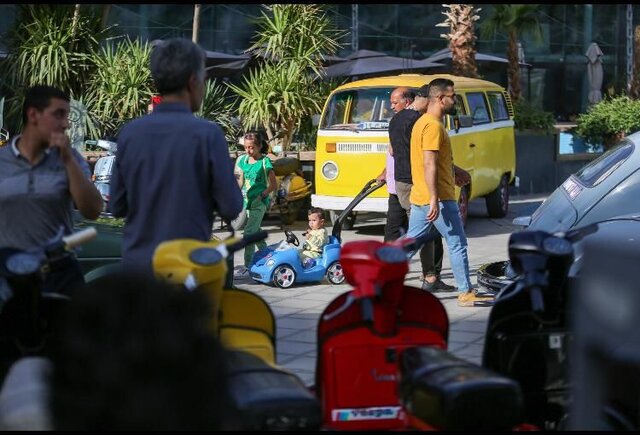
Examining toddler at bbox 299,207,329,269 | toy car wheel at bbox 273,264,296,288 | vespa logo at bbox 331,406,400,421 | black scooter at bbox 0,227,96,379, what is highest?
black scooter at bbox 0,227,96,379

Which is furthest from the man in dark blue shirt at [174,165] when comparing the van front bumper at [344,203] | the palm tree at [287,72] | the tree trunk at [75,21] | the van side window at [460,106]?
the tree trunk at [75,21]

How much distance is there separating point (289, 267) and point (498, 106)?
724cm

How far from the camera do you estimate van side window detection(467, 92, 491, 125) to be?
618 inches

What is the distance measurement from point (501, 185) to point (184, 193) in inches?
508

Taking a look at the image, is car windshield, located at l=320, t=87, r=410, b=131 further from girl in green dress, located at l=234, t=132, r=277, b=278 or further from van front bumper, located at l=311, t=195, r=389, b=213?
girl in green dress, located at l=234, t=132, r=277, b=278

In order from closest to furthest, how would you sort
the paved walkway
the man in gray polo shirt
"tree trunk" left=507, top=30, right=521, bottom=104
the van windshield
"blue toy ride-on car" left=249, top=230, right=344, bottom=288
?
the man in gray polo shirt < the paved walkway < "blue toy ride-on car" left=249, top=230, right=344, bottom=288 < the van windshield < "tree trunk" left=507, top=30, right=521, bottom=104

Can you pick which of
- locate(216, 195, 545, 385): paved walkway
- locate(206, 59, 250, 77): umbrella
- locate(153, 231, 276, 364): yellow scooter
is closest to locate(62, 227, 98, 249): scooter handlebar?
locate(153, 231, 276, 364): yellow scooter

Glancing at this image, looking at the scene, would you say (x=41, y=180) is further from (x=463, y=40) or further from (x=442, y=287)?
(x=463, y=40)

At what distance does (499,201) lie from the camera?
16469 mm

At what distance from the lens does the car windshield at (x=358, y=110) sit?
1452cm

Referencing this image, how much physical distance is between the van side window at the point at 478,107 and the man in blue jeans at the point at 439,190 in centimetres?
649

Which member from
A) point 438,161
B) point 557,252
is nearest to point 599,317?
point 557,252

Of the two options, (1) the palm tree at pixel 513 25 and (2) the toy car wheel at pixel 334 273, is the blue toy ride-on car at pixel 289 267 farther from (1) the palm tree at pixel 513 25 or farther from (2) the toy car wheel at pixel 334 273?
(1) the palm tree at pixel 513 25

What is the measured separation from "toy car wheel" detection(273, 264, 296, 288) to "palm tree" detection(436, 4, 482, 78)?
458 inches
